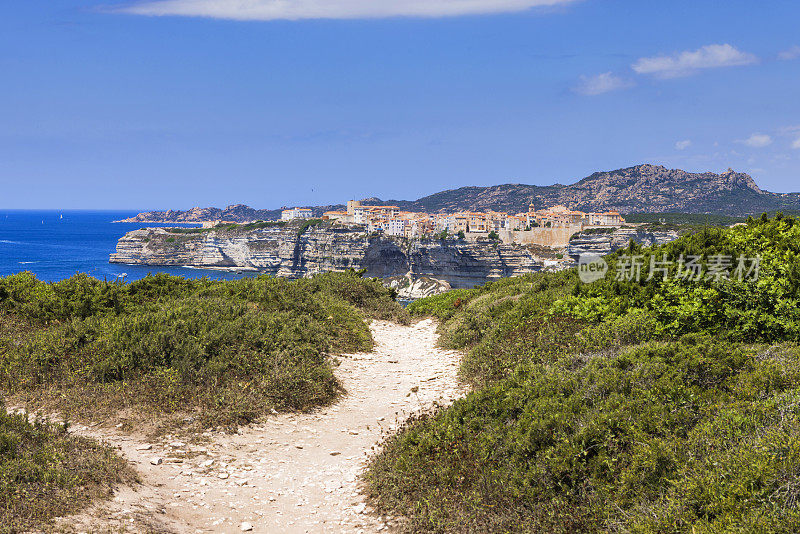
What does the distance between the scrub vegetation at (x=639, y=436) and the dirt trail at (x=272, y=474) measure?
2.19ft

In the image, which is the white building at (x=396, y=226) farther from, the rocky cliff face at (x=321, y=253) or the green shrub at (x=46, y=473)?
the green shrub at (x=46, y=473)

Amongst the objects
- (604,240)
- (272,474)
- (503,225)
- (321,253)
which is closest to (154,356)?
(272,474)

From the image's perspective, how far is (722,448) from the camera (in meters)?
4.56

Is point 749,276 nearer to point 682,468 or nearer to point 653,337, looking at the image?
point 653,337

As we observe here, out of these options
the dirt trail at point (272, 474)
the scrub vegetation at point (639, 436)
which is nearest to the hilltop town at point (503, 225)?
the scrub vegetation at point (639, 436)

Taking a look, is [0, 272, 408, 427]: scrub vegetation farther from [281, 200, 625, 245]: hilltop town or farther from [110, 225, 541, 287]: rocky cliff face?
[281, 200, 625, 245]: hilltop town

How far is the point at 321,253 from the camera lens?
424 feet

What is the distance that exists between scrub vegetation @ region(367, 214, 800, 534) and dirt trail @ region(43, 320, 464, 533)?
67cm

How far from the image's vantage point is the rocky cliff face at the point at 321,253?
116 metres

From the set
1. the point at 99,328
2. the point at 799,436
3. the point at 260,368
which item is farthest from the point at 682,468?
the point at 99,328

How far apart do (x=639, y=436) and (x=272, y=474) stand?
177 inches

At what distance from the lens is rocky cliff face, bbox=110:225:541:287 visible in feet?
380

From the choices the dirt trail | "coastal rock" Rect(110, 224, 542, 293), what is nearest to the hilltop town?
"coastal rock" Rect(110, 224, 542, 293)

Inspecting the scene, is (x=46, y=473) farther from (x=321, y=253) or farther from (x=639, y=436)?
(x=321, y=253)
